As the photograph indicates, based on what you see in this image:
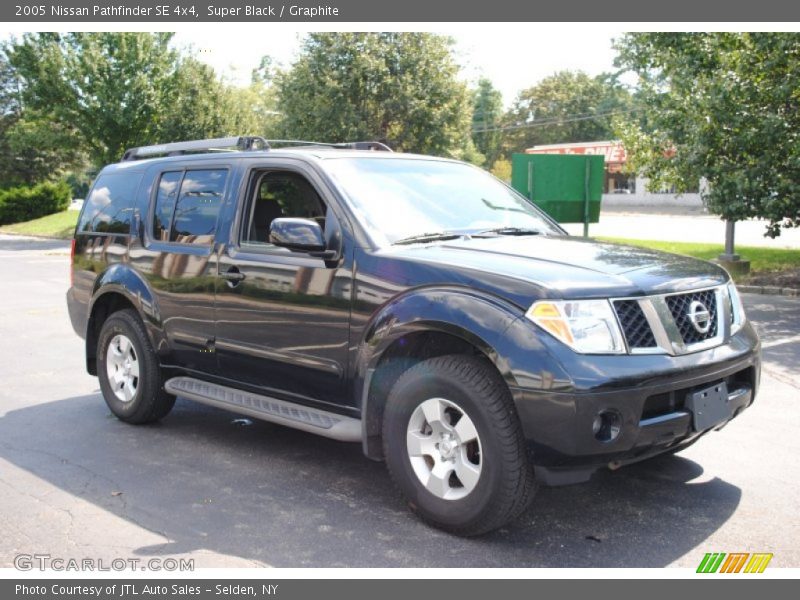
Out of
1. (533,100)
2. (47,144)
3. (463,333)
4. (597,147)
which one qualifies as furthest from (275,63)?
(533,100)

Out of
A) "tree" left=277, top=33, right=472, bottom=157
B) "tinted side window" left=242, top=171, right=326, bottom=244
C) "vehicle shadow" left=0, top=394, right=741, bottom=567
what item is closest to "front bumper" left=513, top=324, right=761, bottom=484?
"vehicle shadow" left=0, top=394, right=741, bottom=567

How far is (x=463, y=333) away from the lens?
399 centimetres

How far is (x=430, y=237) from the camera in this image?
4754 mm

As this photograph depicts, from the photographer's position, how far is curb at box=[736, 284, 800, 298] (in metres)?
14.1

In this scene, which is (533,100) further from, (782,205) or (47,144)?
(782,205)

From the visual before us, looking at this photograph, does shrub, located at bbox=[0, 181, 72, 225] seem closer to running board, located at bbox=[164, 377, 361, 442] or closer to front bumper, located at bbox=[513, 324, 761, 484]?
running board, located at bbox=[164, 377, 361, 442]

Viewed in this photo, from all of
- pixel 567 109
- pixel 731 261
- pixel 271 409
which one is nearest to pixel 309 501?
pixel 271 409

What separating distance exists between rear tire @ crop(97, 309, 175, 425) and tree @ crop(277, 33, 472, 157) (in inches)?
865

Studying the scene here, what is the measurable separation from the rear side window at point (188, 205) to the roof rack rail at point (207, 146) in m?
0.19

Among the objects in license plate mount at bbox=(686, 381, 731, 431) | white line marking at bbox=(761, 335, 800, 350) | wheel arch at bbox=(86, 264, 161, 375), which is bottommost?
white line marking at bbox=(761, 335, 800, 350)

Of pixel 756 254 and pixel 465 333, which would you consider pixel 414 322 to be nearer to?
pixel 465 333

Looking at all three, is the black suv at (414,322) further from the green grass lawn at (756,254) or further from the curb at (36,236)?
the curb at (36,236)

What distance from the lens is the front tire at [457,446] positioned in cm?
384

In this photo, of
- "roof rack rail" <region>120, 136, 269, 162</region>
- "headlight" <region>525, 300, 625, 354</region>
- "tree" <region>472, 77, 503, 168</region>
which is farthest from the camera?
"tree" <region>472, 77, 503, 168</region>
